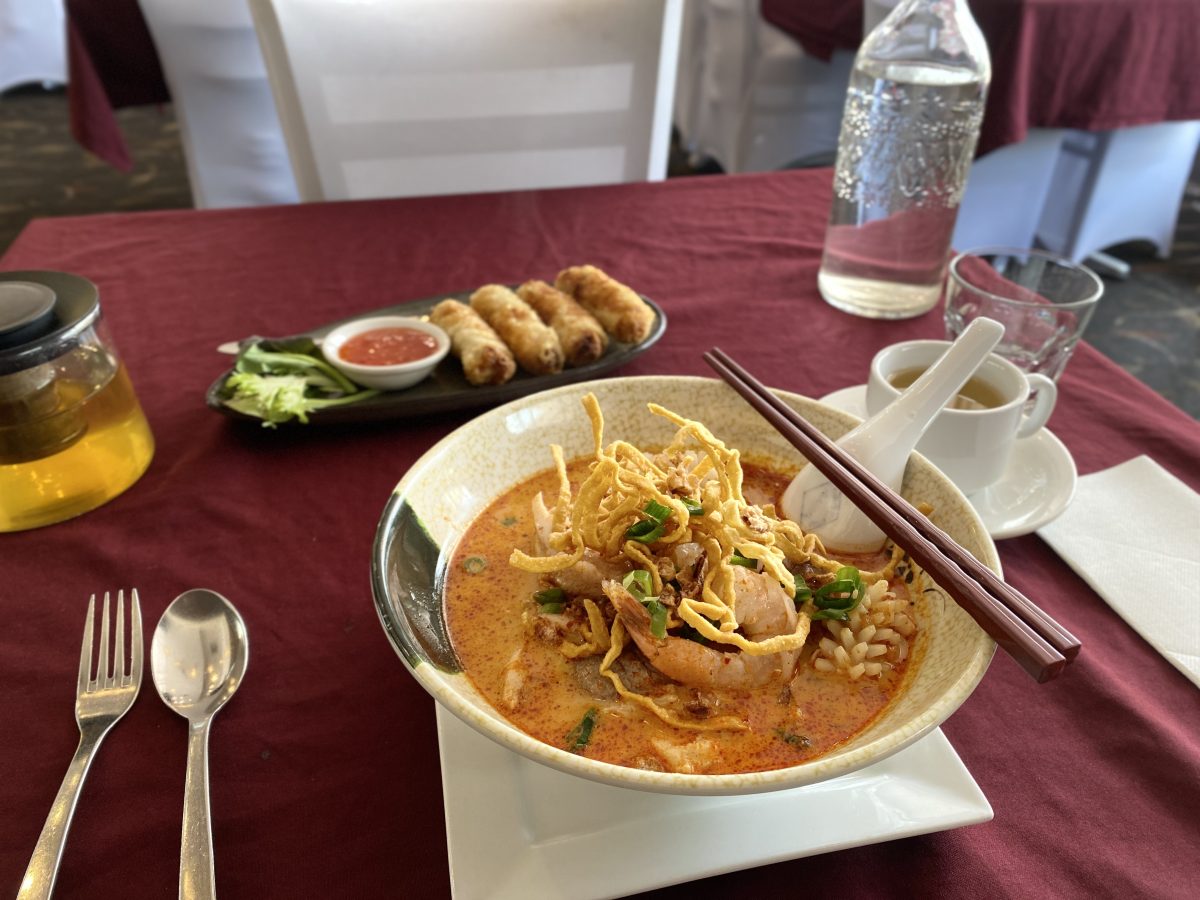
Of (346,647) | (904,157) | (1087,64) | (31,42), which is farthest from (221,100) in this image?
(31,42)

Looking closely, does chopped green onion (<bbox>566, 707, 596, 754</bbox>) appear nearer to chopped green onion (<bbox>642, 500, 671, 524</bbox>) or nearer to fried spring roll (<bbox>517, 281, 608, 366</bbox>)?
chopped green onion (<bbox>642, 500, 671, 524</bbox>)

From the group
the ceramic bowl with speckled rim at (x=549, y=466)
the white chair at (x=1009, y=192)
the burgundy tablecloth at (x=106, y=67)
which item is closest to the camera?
the ceramic bowl with speckled rim at (x=549, y=466)

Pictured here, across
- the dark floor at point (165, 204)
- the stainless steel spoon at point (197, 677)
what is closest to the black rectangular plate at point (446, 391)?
the stainless steel spoon at point (197, 677)

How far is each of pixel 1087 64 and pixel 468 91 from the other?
2520mm

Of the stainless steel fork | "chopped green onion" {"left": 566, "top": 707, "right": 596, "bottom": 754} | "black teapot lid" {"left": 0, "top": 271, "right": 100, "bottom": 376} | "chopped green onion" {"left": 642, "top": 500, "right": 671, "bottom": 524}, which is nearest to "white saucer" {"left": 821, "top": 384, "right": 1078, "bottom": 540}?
"chopped green onion" {"left": 642, "top": 500, "right": 671, "bottom": 524}

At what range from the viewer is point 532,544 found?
3.32 ft

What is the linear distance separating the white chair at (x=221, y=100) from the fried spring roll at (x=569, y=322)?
68.7 inches

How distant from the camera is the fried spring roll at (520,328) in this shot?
4.79 ft

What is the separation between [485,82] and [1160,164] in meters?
3.36

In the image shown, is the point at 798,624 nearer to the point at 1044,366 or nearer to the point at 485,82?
the point at 1044,366

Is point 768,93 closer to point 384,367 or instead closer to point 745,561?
point 384,367

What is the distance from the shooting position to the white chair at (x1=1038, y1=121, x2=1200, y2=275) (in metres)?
3.66

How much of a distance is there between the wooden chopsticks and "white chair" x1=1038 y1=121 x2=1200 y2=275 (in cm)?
352

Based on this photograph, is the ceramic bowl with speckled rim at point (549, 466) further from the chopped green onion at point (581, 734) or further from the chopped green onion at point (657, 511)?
the chopped green onion at point (657, 511)
